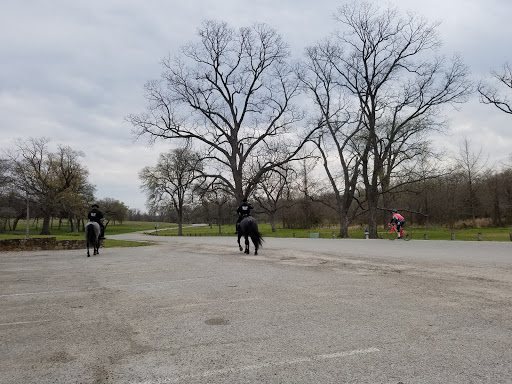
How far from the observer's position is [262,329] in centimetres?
479

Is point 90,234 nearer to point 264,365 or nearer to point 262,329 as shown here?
point 262,329

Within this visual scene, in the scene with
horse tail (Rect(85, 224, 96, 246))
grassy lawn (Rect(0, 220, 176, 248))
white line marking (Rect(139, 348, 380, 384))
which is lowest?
white line marking (Rect(139, 348, 380, 384))

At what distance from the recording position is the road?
3.52m

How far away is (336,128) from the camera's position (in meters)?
37.3

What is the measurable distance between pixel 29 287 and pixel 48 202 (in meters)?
56.9

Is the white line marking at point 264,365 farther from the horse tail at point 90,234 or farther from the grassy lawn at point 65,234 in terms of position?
the grassy lawn at point 65,234

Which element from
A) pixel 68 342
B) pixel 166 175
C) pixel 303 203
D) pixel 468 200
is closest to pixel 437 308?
pixel 68 342

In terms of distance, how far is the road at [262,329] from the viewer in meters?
3.52

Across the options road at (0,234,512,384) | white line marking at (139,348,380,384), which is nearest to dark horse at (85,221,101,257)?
road at (0,234,512,384)

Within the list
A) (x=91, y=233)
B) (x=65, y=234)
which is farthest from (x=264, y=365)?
(x=65, y=234)

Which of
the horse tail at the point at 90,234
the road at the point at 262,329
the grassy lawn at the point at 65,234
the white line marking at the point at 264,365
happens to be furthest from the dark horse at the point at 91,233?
the white line marking at the point at 264,365

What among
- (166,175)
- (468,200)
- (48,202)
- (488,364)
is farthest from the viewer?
(166,175)

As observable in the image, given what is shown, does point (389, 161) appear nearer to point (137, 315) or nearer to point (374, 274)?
point (374, 274)

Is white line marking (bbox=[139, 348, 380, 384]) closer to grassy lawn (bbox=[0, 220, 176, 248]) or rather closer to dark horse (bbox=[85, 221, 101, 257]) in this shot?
dark horse (bbox=[85, 221, 101, 257])
